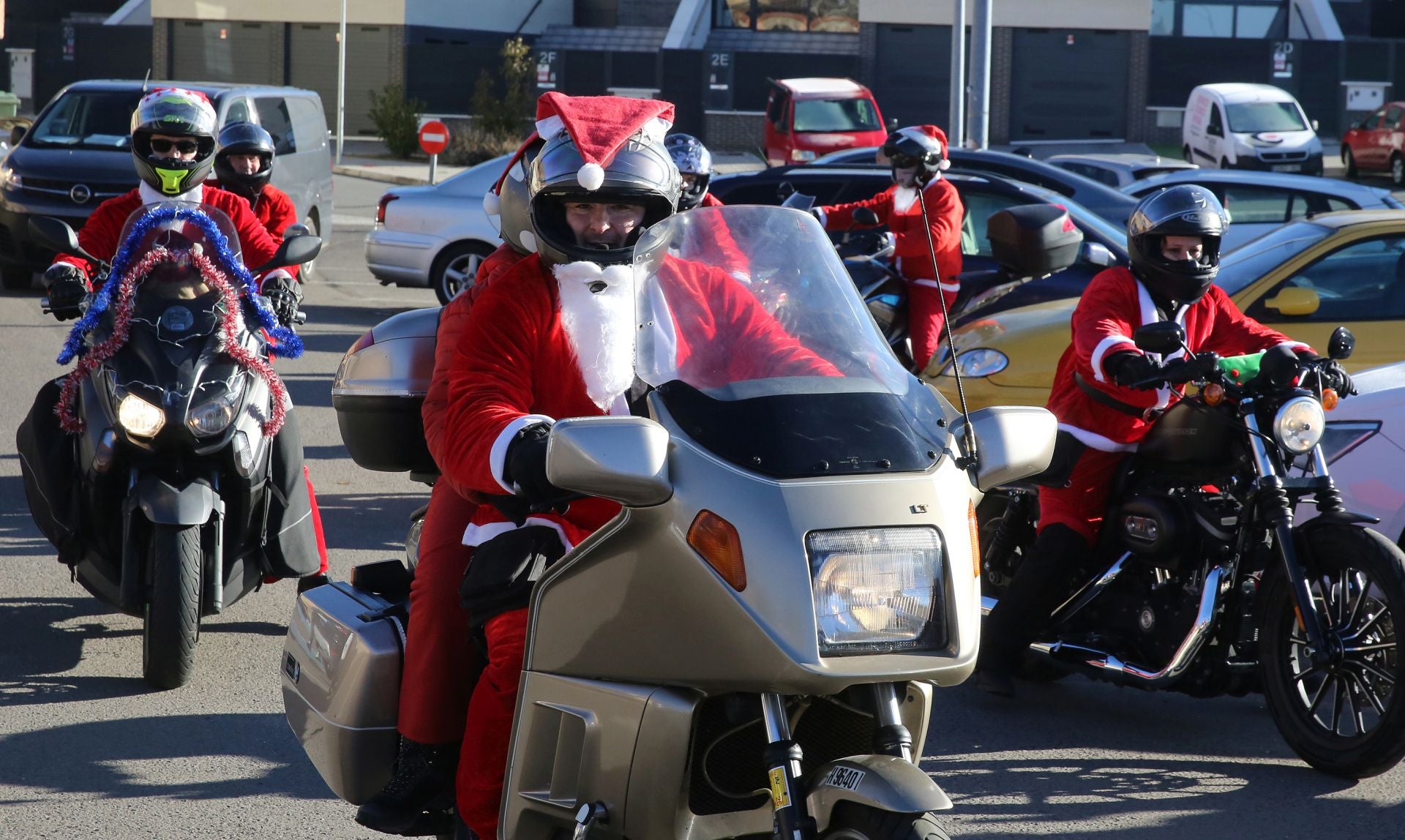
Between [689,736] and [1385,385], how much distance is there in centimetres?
420

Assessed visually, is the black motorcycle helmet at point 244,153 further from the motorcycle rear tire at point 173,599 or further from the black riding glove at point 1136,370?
the black riding glove at point 1136,370

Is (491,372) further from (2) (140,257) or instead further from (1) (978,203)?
(1) (978,203)

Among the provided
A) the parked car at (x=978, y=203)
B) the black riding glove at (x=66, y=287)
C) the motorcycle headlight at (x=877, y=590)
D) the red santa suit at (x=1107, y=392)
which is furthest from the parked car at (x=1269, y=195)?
the motorcycle headlight at (x=877, y=590)

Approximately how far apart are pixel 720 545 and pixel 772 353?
1.44 ft

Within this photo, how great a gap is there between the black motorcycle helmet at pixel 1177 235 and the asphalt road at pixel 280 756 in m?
1.47

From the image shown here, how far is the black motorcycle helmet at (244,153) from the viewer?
28.6 feet

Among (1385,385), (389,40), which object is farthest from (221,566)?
(389,40)

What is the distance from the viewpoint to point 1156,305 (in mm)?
5488

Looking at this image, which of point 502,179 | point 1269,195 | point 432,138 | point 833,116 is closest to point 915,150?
point 1269,195

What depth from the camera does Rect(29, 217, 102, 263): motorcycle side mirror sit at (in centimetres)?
542

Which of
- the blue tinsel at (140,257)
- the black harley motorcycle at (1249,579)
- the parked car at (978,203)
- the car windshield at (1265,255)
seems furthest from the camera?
the parked car at (978,203)

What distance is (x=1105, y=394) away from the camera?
17.8ft

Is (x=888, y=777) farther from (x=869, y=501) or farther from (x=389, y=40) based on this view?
(x=389, y=40)

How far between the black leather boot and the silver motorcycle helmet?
3.52 feet
